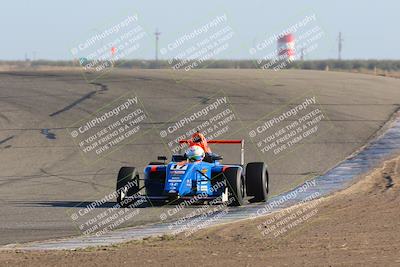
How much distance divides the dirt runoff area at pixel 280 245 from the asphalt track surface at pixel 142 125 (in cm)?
217

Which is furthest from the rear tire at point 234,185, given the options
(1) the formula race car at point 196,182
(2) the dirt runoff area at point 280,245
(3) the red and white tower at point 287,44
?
(3) the red and white tower at point 287,44

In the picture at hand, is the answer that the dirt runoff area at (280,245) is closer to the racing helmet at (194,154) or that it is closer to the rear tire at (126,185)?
the racing helmet at (194,154)

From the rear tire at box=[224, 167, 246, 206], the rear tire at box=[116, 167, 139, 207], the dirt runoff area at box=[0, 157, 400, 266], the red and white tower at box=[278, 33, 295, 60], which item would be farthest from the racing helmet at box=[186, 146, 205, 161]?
the red and white tower at box=[278, 33, 295, 60]

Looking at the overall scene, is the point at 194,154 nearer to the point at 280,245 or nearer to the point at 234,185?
the point at 234,185

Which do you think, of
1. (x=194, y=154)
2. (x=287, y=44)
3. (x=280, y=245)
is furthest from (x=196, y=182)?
(x=287, y=44)

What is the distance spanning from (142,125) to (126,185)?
12.4 metres

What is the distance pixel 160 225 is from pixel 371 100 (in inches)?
922

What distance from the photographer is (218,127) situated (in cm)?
3052

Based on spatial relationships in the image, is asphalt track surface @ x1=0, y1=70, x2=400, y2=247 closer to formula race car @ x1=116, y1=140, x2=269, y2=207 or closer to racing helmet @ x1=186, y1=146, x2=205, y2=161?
formula race car @ x1=116, y1=140, x2=269, y2=207

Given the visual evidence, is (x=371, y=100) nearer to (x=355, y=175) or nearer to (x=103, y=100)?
(x=103, y=100)

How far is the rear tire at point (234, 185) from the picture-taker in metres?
18.2

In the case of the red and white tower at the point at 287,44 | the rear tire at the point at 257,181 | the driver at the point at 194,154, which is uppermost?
the red and white tower at the point at 287,44

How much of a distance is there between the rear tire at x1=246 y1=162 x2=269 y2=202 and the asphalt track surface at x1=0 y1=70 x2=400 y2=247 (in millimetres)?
1514

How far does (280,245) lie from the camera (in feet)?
42.2
